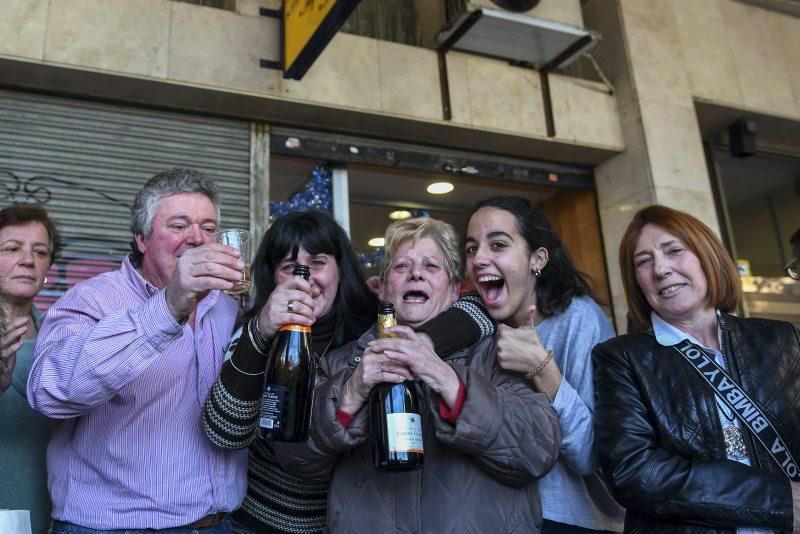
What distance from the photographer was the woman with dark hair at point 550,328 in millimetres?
2160

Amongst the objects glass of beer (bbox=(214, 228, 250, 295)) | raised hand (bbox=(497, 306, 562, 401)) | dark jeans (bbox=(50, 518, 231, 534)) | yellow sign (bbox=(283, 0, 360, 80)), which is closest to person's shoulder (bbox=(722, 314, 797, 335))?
raised hand (bbox=(497, 306, 562, 401))

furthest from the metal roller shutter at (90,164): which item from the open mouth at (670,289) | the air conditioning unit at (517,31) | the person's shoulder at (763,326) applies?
the person's shoulder at (763,326)

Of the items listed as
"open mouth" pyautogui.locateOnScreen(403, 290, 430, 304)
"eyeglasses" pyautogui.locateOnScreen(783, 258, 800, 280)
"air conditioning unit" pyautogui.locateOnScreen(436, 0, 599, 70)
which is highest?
"air conditioning unit" pyautogui.locateOnScreen(436, 0, 599, 70)

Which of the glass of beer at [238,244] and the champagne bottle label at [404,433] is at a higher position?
the glass of beer at [238,244]

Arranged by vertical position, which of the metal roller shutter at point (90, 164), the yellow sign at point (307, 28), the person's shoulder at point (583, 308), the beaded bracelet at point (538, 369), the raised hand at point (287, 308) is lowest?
the beaded bracelet at point (538, 369)

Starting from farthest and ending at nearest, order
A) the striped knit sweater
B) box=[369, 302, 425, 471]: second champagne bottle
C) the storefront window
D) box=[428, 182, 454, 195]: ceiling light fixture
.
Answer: the storefront window → box=[428, 182, 454, 195]: ceiling light fixture → the striped knit sweater → box=[369, 302, 425, 471]: second champagne bottle

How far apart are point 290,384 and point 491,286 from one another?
1066 mm

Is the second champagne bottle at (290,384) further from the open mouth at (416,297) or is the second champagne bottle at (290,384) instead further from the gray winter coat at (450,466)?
the open mouth at (416,297)

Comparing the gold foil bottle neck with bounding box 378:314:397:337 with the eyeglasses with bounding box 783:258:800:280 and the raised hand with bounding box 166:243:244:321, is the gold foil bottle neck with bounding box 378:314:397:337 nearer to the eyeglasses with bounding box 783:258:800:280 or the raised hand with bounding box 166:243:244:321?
the raised hand with bounding box 166:243:244:321

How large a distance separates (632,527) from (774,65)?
6.37 meters

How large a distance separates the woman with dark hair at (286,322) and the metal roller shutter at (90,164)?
2396 millimetres

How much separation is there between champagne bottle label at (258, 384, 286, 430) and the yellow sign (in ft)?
8.90

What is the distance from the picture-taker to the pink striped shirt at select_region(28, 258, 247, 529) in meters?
1.91

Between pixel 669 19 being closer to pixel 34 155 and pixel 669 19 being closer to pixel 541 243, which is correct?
pixel 541 243
